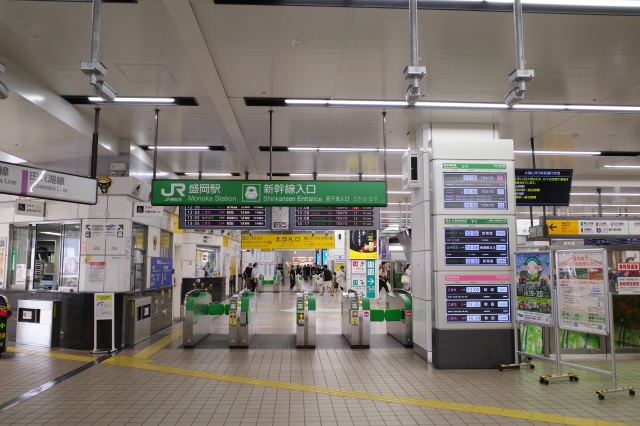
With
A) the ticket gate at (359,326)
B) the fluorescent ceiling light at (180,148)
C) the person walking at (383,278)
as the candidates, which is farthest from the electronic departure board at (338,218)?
the person walking at (383,278)

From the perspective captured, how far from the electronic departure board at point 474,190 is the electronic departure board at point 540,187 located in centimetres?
143

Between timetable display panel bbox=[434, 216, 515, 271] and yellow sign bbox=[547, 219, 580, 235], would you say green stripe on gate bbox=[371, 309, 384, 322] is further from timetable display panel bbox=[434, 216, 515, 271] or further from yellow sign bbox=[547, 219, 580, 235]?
yellow sign bbox=[547, 219, 580, 235]

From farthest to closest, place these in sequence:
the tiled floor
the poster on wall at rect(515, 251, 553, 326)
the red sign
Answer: the red sign
the poster on wall at rect(515, 251, 553, 326)
the tiled floor

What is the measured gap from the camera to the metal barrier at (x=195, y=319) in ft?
27.3

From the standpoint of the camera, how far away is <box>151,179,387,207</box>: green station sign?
6758mm

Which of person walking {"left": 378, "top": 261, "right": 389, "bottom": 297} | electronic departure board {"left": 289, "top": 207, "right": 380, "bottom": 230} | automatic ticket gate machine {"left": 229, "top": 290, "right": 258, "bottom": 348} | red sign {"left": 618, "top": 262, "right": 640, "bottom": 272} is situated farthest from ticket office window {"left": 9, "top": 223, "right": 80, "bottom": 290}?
person walking {"left": 378, "top": 261, "right": 389, "bottom": 297}

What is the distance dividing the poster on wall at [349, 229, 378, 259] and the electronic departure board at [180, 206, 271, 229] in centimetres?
860

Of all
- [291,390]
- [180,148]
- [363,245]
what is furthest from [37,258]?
[363,245]

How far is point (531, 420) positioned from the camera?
4.51m

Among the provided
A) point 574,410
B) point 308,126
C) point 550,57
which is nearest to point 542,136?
point 550,57

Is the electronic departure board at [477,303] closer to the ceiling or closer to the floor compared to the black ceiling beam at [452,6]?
closer to the floor

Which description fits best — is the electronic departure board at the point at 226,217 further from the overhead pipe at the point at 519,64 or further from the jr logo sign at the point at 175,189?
the overhead pipe at the point at 519,64

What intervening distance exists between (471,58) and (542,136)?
3957 millimetres

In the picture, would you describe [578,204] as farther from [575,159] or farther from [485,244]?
[485,244]
